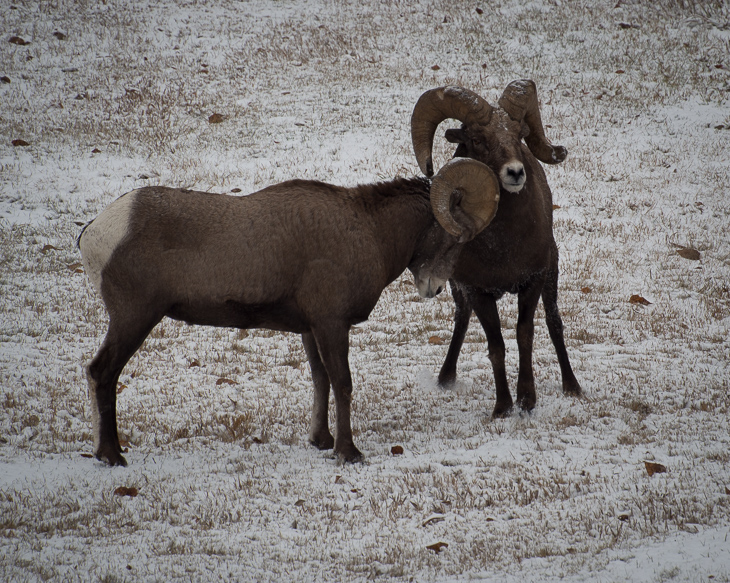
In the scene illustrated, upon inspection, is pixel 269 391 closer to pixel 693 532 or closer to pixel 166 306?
pixel 166 306

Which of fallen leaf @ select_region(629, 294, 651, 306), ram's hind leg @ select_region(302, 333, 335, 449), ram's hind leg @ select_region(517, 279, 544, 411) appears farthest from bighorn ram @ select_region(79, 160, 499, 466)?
fallen leaf @ select_region(629, 294, 651, 306)

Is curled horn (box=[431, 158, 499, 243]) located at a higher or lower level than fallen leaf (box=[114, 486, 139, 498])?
higher

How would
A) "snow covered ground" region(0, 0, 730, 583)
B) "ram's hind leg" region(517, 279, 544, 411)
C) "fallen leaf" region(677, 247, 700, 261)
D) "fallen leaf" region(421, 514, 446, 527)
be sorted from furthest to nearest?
"fallen leaf" region(677, 247, 700, 261) → "ram's hind leg" region(517, 279, 544, 411) → "fallen leaf" region(421, 514, 446, 527) → "snow covered ground" region(0, 0, 730, 583)

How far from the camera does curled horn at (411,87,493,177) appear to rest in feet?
23.2

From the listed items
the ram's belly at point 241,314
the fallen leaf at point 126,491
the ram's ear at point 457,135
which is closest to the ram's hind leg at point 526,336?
the ram's ear at point 457,135

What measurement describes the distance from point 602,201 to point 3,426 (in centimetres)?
1256

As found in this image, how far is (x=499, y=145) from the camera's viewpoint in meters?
6.97

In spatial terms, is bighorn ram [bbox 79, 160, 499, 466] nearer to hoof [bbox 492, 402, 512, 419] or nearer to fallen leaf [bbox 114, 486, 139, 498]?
fallen leaf [bbox 114, 486, 139, 498]

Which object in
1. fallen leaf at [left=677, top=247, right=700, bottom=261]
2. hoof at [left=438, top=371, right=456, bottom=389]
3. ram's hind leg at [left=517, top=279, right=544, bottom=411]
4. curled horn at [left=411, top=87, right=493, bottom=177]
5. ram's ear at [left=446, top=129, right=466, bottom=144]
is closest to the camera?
curled horn at [left=411, top=87, right=493, bottom=177]

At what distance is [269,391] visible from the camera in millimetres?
8445

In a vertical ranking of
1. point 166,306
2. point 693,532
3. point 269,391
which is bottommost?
point 269,391

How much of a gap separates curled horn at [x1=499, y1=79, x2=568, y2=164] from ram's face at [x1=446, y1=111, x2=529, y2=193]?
130 millimetres

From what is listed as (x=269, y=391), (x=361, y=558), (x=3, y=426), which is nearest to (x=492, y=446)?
(x=361, y=558)

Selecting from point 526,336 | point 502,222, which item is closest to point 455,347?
point 526,336
